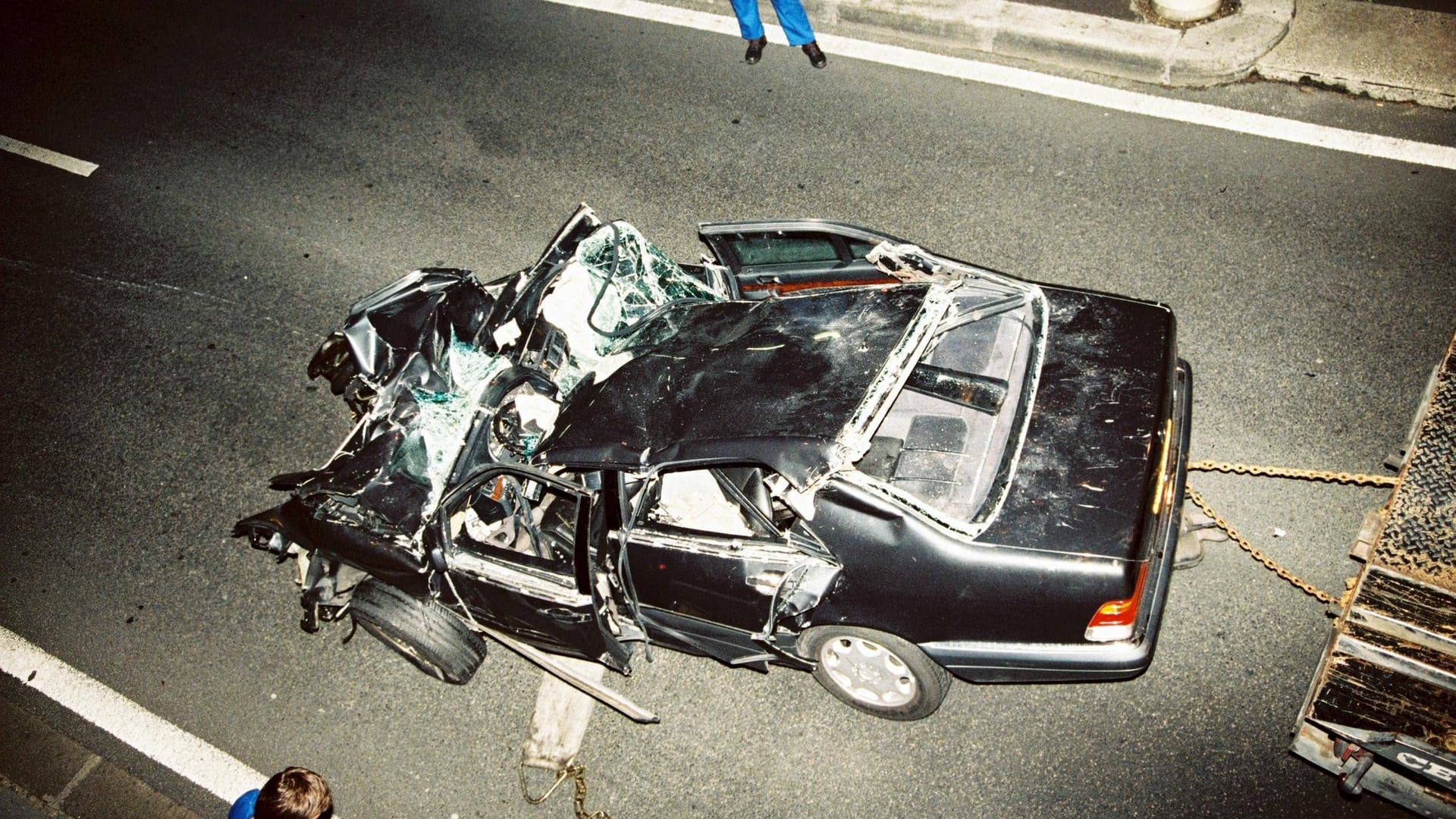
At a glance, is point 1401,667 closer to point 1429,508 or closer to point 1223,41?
point 1429,508

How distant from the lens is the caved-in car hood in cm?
360

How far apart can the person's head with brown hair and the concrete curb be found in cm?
673

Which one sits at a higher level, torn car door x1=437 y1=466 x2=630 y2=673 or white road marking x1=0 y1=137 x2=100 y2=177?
white road marking x1=0 y1=137 x2=100 y2=177

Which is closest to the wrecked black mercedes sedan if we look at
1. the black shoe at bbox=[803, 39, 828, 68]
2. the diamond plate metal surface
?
the diamond plate metal surface

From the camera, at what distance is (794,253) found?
16.1 feet

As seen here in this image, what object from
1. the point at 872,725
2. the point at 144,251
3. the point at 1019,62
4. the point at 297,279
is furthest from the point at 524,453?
the point at 1019,62

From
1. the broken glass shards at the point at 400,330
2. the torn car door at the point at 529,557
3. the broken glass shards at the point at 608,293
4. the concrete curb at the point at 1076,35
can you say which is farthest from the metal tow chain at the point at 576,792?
the concrete curb at the point at 1076,35

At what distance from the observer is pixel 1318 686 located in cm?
333

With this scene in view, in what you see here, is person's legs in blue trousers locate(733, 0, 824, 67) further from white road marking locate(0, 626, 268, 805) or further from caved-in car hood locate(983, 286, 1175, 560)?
white road marking locate(0, 626, 268, 805)

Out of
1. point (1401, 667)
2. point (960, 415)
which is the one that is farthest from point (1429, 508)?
point (960, 415)

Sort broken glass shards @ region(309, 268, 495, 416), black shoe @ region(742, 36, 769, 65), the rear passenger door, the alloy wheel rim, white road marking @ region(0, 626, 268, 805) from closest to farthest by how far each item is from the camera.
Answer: the alloy wheel rim
white road marking @ region(0, 626, 268, 805)
the rear passenger door
broken glass shards @ region(309, 268, 495, 416)
black shoe @ region(742, 36, 769, 65)

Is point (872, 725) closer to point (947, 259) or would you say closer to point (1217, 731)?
point (1217, 731)

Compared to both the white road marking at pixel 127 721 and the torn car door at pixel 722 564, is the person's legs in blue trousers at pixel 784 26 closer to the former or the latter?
the torn car door at pixel 722 564

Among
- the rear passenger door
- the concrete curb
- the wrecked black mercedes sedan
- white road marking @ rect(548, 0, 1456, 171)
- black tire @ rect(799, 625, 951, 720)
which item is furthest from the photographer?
the concrete curb
